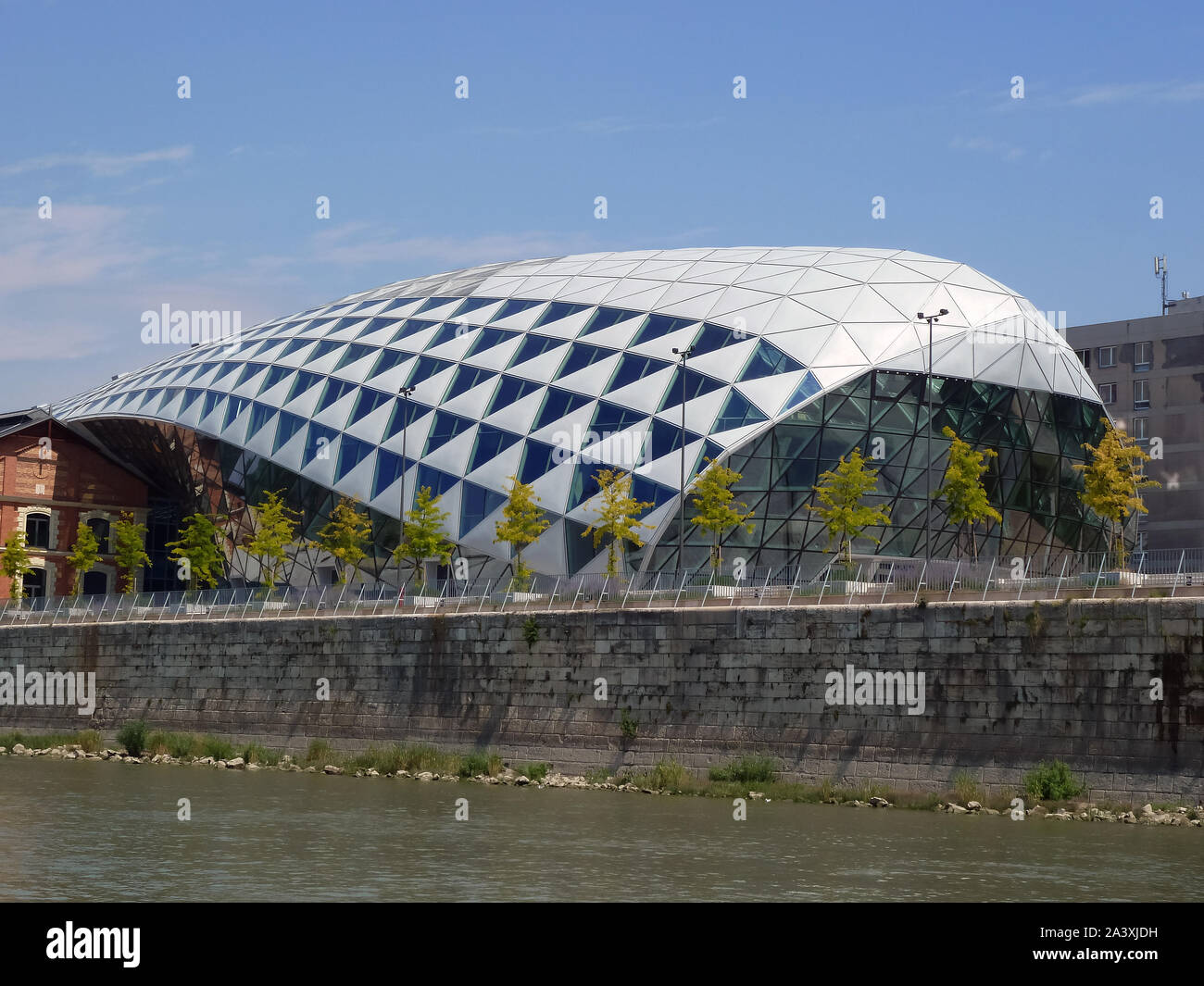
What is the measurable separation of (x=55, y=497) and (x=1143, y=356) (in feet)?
223

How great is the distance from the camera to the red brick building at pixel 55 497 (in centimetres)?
Answer: 8750

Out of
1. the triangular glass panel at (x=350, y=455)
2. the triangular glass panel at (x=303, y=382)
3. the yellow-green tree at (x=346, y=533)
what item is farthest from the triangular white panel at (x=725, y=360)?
the triangular glass panel at (x=303, y=382)

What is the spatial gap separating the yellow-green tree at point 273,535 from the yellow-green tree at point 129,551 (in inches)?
459

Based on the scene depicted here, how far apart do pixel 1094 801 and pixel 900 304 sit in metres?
34.1

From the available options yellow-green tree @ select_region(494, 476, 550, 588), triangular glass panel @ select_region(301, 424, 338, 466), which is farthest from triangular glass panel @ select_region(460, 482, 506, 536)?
triangular glass panel @ select_region(301, 424, 338, 466)

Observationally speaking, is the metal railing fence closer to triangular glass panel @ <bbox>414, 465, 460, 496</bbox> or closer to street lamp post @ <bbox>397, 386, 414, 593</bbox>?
street lamp post @ <bbox>397, 386, 414, 593</bbox>

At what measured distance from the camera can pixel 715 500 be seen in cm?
5641

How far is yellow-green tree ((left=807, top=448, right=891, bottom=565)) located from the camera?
2207 inches

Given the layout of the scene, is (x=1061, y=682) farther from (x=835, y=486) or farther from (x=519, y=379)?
(x=519, y=379)

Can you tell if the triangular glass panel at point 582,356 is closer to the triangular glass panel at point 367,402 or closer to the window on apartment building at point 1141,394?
the triangular glass panel at point 367,402

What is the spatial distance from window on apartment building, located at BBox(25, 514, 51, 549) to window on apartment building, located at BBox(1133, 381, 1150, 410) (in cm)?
6729

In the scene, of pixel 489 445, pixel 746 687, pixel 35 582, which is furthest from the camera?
pixel 35 582

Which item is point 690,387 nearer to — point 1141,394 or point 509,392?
point 509,392

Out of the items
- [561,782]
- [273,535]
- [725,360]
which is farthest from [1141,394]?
[561,782]
